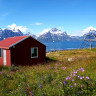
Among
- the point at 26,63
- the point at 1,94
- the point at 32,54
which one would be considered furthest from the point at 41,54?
the point at 1,94

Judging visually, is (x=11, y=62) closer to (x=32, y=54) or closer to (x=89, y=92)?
(x=32, y=54)

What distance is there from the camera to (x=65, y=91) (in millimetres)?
3291

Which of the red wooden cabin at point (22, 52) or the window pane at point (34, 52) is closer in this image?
the red wooden cabin at point (22, 52)

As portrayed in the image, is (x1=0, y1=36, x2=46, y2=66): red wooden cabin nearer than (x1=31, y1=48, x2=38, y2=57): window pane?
Yes

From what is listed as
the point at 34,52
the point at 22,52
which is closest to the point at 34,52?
the point at 34,52

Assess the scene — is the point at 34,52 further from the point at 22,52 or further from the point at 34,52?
the point at 22,52

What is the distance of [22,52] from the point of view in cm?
1628

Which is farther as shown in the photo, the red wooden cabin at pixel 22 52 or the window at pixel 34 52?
the window at pixel 34 52

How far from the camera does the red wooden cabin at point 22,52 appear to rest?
15.4 meters

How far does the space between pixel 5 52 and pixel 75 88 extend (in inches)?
569

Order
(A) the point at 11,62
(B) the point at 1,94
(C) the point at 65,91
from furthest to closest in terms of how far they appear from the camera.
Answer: (A) the point at 11,62, (B) the point at 1,94, (C) the point at 65,91

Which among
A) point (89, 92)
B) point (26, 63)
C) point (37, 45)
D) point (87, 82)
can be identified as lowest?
point (26, 63)

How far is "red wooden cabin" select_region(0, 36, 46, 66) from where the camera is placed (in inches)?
607

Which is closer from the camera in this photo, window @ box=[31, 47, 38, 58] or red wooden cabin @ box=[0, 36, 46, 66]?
red wooden cabin @ box=[0, 36, 46, 66]
